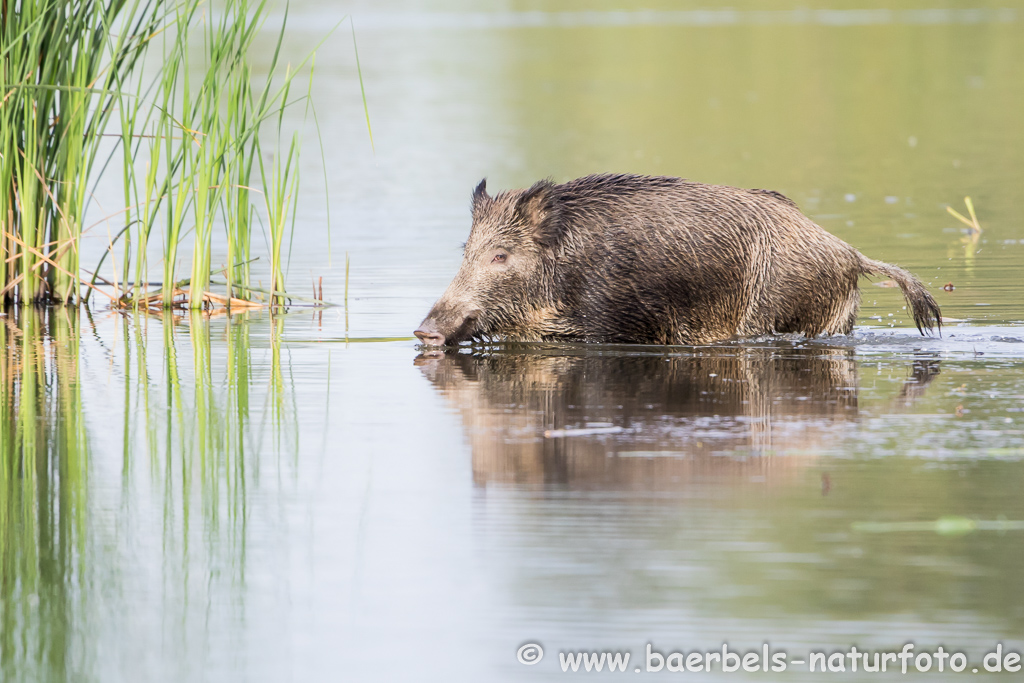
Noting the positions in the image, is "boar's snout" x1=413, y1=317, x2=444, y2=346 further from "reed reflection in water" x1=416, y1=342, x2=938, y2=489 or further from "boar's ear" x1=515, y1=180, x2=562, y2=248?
"boar's ear" x1=515, y1=180, x2=562, y2=248

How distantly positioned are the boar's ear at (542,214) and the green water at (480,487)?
0.67m

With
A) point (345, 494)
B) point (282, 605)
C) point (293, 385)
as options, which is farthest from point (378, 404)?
point (282, 605)

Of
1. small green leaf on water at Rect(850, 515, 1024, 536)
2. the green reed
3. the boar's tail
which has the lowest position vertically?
small green leaf on water at Rect(850, 515, 1024, 536)

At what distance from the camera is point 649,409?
6.63 m

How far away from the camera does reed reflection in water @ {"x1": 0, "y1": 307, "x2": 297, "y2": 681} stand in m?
4.12

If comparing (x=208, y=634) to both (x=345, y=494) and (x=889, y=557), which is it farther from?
(x=889, y=557)

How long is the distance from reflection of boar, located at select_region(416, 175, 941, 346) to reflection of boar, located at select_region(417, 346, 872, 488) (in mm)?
319

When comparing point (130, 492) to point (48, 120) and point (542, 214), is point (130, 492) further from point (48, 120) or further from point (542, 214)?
point (48, 120)

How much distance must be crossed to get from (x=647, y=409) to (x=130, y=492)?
234 centimetres

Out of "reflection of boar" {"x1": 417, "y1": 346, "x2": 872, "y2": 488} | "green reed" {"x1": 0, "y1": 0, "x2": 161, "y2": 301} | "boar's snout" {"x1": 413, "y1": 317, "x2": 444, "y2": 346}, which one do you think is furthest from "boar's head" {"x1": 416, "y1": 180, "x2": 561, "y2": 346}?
"green reed" {"x1": 0, "y1": 0, "x2": 161, "y2": 301}

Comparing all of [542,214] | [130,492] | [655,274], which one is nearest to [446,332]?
[542,214]

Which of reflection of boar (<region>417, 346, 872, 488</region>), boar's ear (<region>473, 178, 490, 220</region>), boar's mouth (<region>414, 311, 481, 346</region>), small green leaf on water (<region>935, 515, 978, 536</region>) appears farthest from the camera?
boar's ear (<region>473, 178, 490, 220</region>)

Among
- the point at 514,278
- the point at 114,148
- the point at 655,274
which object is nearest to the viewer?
the point at 655,274

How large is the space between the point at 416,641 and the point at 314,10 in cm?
5385
